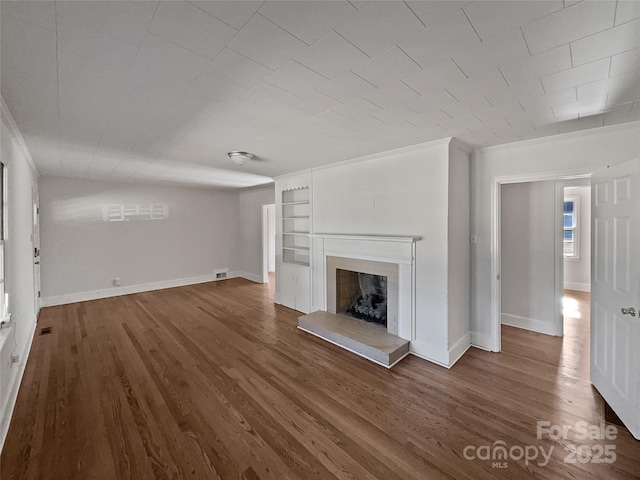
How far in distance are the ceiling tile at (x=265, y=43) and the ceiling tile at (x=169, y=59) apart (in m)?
0.26

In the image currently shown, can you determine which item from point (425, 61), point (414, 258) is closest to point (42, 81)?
point (425, 61)

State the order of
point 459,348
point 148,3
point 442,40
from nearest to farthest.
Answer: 1. point 148,3
2. point 442,40
3. point 459,348

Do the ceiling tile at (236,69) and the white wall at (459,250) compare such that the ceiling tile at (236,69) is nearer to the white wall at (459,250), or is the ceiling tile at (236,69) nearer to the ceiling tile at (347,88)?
the ceiling tile at (347,88)

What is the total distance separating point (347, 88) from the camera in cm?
184

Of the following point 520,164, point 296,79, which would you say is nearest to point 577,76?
point 520,164

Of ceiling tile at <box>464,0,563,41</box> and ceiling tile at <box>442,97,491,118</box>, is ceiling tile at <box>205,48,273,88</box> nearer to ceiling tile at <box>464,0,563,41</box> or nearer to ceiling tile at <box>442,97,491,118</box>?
ceiling tile at <box>464,0,563,41</box>

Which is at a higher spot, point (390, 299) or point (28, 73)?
point (28, 73)

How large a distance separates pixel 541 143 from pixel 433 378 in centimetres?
273

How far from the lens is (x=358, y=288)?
438cm

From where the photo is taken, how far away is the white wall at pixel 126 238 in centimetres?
523

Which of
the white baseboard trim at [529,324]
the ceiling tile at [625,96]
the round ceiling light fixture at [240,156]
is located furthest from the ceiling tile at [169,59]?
the white baseboard trim at [529,324]

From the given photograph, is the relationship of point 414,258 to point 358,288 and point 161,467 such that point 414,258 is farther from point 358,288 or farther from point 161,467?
point 161,467

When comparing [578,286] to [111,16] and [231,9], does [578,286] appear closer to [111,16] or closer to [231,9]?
[231,9]

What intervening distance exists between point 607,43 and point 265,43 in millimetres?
1729
